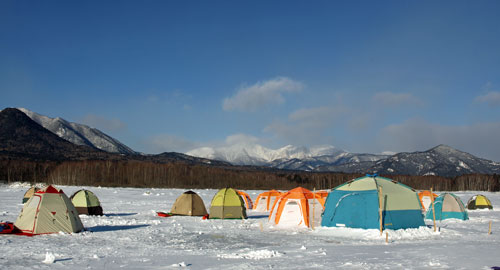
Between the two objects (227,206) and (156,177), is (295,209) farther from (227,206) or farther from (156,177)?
(156,177)

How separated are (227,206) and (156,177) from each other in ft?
265

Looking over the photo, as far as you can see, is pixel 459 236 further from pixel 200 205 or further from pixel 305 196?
pixel 200 205

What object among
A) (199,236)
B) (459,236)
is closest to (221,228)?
(199,236)

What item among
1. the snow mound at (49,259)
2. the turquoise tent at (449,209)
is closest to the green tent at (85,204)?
the snow mound at (49,259)

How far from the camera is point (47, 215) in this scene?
18.0 m

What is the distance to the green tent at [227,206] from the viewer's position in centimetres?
2758

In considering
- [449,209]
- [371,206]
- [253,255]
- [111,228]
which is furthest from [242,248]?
[449,209]

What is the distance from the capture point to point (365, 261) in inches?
501

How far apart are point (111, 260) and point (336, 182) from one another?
12602 cm

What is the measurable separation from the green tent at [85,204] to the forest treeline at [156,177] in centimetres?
7182

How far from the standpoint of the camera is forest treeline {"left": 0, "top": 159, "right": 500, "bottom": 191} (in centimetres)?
9900

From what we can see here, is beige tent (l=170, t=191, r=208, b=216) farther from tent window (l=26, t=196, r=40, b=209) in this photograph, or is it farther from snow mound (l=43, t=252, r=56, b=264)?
snow mound (l=43, t=252, r=56, b=264)

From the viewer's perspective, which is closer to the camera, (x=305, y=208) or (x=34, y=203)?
(x=34, y=203)

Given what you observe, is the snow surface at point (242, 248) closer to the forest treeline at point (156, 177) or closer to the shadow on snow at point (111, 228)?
the shadow on snow at point (111, 228)
